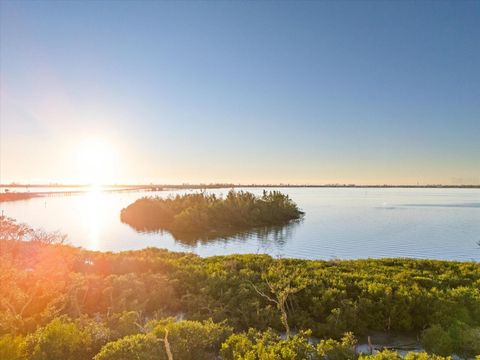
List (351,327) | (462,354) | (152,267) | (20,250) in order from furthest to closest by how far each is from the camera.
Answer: (20,250), (152,267), (351,327), (462,354)

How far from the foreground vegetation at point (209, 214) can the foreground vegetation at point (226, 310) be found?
44371 millimetres

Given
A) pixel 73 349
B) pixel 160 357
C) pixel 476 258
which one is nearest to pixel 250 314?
pixel 160 357

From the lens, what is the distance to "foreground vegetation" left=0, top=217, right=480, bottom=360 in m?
12.1

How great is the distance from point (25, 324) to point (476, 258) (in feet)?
159

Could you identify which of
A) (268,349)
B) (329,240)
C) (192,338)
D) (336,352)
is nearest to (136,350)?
(192,338)

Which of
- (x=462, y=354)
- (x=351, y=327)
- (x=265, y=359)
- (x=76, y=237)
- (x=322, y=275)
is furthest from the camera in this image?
(x=76, y=237)

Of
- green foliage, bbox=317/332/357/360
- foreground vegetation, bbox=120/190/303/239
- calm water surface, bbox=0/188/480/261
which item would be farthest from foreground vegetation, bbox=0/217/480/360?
foreground vegetation, bbox=120/190/303/239

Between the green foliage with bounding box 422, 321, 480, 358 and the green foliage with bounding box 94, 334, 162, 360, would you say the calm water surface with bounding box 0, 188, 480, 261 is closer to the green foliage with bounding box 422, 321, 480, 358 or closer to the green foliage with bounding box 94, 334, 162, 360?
the green foliage with bounding box 422, 321, 480, 358

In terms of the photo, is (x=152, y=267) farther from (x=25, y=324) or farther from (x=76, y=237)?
(x=76, y=237)

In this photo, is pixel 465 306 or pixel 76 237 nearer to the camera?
pixel 465 306

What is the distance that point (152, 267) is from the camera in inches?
984

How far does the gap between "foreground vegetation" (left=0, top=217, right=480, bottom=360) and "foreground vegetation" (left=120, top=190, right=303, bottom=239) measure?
44371 mm

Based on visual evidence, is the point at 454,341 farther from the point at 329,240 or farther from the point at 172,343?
the point at 329,240

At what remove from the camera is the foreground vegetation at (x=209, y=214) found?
7264 centimetres
